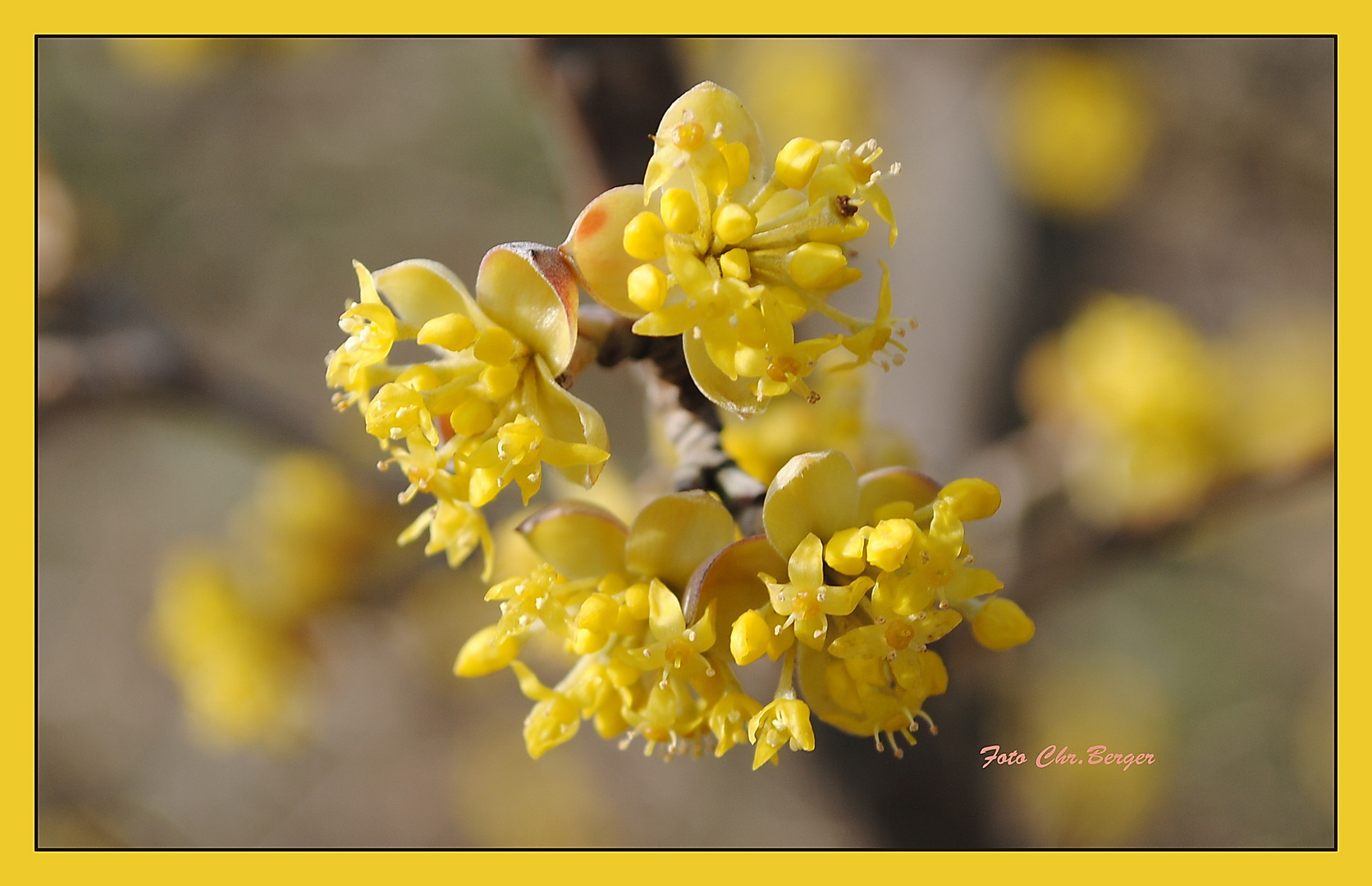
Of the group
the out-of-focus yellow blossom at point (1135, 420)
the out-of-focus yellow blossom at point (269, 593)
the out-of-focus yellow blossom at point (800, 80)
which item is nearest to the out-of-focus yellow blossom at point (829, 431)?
the out-of-focus yellow blossom at point (1135, 420)

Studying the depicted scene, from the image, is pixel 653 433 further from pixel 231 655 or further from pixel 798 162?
pixel 231 655

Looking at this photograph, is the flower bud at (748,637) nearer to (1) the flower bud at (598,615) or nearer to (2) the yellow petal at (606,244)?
(1) the flower bud at (598,615)

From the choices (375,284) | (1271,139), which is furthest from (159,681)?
(1271,139)

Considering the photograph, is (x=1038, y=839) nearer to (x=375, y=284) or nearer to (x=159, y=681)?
(x=375, y=284)

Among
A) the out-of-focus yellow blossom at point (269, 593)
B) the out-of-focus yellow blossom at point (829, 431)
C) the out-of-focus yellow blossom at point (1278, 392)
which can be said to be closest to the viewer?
the out-of-focus yellow blossom at point (829, 431)

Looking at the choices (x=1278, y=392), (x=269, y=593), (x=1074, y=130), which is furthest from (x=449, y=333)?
(x=1074, y=130)

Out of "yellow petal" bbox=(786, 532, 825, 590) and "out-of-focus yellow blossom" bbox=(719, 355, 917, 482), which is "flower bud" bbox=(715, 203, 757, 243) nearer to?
"yellow petal" bbox=(786, 532, 825, 590)
